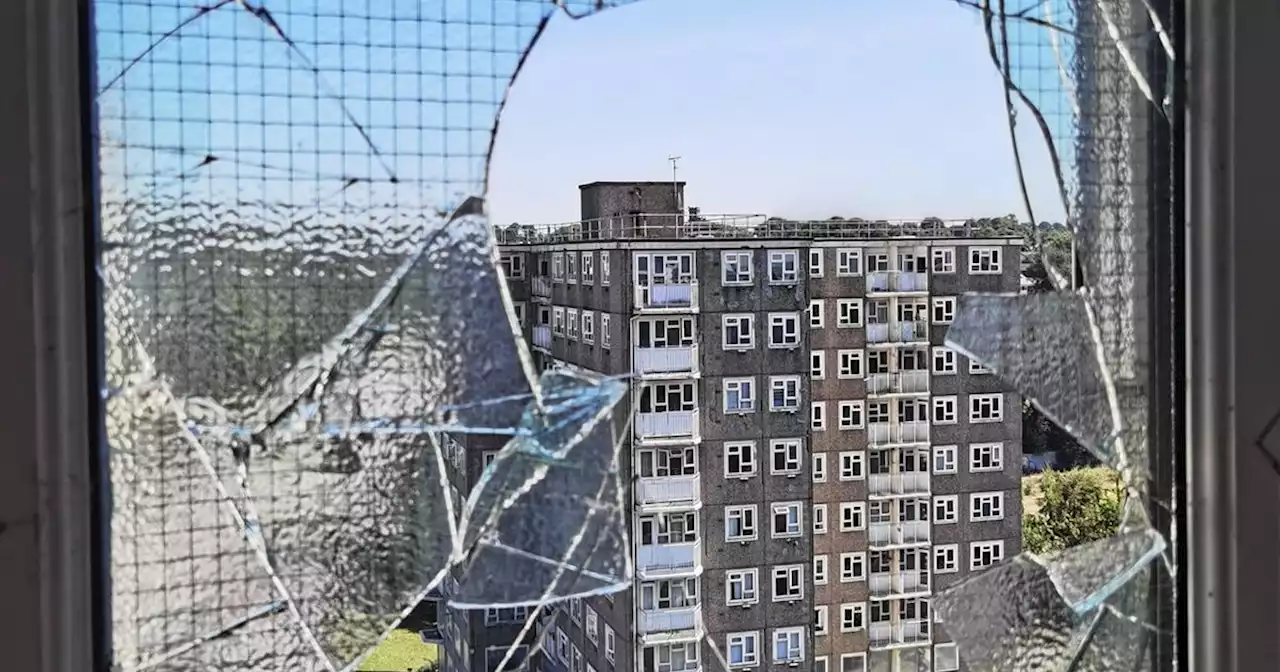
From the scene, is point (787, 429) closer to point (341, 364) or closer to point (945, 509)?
point (945, 509)

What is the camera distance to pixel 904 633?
2.64ft

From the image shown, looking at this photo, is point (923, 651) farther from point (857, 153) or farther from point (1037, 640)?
point (857, 153)

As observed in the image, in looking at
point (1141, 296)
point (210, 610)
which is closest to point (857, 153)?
point (1141, 296)

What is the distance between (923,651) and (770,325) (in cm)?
27

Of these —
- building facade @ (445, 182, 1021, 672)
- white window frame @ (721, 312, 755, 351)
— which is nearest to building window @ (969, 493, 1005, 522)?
building facade @ (445, 182, 1021, 672)

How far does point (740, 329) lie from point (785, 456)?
100 mm

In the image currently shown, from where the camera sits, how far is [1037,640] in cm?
81

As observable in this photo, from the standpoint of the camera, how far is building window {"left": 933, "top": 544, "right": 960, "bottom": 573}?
789 mm

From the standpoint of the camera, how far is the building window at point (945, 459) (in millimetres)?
812

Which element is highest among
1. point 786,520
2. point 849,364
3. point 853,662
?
point 849,364

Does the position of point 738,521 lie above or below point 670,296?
below

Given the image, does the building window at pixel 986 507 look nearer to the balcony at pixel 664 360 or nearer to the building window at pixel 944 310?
the building window at pixel 944 310

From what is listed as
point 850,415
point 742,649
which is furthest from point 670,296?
point 742,649
